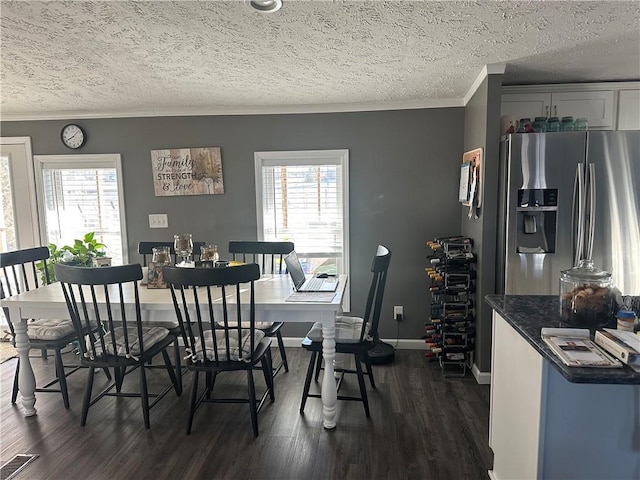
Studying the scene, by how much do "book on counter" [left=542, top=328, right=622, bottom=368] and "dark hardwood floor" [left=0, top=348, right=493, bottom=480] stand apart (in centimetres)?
105

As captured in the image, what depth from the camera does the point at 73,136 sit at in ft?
12.9

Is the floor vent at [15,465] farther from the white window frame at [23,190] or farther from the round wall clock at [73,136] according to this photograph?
the round wall clock at [73,136]

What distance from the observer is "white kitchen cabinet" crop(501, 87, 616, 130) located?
10.4 ft

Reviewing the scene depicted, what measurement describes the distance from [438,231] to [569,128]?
1240mm

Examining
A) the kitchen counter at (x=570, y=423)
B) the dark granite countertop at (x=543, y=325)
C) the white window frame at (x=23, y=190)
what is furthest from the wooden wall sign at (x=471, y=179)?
the white window frame at (x=23, y=190)

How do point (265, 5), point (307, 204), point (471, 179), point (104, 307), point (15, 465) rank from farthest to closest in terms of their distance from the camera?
point (307, 204) → point (471, 179) → point (104, 307) → point (15, 465) → point (265, 5)

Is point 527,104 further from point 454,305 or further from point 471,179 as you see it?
point 454,305

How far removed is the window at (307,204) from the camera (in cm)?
377

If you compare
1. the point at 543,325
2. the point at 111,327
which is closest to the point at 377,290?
the point at 543,325

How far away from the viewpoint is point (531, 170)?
2705mm

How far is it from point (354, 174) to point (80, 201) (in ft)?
8.63

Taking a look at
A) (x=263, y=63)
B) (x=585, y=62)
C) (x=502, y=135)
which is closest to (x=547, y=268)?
(x=502, y=135)

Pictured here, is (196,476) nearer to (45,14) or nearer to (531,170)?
(45,14)

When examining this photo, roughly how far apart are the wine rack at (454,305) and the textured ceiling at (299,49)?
4.08 ft
